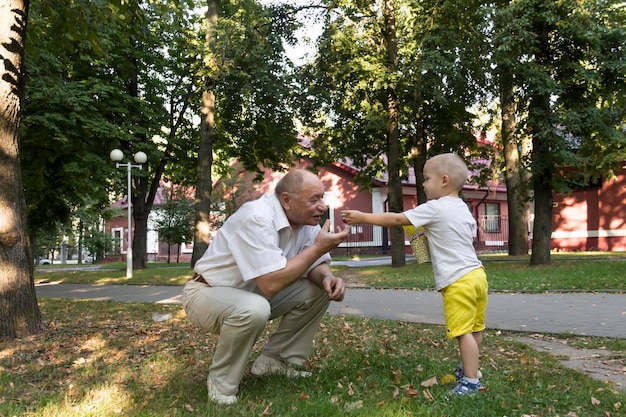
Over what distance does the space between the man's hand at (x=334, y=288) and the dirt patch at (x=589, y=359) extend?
2.05m

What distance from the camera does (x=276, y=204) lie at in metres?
3.65

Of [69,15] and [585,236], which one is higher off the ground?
[69,15]

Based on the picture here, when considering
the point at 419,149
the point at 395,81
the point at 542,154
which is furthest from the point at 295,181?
the point at 419,149

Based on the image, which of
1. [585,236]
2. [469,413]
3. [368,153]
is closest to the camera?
[469,413]

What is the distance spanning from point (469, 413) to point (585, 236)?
82.1 ft

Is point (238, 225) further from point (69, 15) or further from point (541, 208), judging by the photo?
point (541, 208)

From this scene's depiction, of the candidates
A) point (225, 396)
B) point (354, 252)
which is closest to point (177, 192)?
point (354, 252)

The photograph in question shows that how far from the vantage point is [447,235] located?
150 inches

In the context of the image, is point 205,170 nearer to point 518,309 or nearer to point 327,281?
point 518,309

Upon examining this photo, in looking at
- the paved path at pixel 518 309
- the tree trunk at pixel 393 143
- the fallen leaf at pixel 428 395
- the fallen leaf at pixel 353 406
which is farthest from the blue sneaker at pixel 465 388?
the tree trunk at pixel 393 143

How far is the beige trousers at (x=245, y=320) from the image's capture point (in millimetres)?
3430

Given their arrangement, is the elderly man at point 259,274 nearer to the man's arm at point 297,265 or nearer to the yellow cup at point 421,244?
the man's arm at point 297,265

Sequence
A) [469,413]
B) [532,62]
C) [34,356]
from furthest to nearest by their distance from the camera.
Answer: [532,62]
[34,356]
[469,413]

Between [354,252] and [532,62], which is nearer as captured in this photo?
[532,62]
